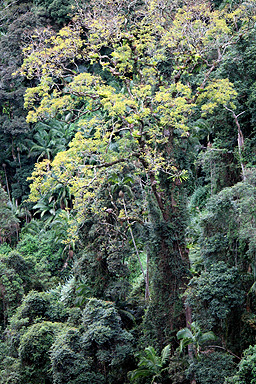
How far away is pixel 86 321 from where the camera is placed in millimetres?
11539

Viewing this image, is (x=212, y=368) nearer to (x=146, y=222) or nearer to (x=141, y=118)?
(x=146, y=222)

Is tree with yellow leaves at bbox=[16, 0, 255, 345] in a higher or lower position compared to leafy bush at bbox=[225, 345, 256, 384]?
higher

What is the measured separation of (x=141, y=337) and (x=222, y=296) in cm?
289

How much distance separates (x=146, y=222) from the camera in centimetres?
1251

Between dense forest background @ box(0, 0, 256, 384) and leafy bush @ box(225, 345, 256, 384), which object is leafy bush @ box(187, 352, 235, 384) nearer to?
dense forest background @ box(0, 0, 256, 384)

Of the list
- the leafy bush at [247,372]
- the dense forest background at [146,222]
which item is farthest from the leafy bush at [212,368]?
the leafy bush at [247,372]

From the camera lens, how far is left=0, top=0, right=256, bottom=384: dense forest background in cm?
1027

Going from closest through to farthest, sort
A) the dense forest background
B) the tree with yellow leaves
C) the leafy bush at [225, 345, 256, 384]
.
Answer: the leafy bush at [225, 345, 256, 384] < the dense forest background < the tree with yellow leaves

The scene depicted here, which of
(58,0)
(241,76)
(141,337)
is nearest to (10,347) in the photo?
(141,337)

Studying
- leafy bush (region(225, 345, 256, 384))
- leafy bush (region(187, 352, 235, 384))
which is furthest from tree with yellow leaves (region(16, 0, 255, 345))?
Result: leafy bush (region(225, 345, 256, 384))

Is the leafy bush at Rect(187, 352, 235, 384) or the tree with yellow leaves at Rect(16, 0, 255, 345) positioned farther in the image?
the tree with yellow leaves at Rect(16, 0, 255, 345)

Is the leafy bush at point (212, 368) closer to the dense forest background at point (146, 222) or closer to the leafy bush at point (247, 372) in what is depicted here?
the dense forest background at point (146, 222)

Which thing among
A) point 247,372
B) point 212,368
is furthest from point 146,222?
point 247,372

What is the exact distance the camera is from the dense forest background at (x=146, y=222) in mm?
10273
